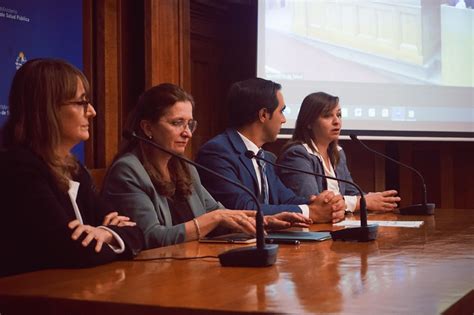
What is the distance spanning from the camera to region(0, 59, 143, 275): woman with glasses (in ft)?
7.14

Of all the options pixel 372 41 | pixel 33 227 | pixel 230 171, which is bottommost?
pixel 33 227

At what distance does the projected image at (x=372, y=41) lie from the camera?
540 centimetres

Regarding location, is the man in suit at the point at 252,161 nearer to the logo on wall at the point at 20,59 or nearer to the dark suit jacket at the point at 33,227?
the logo on wall at the point at 20,59

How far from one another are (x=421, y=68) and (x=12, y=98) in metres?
3.58

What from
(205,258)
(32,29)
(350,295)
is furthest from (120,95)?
(350,295)

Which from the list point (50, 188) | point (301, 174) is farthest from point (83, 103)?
point (301, 174)

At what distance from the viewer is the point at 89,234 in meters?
2.23

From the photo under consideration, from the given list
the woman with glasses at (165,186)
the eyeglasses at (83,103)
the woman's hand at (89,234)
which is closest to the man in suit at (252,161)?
the woman with glasses at (165,186)

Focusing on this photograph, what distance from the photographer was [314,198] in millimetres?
3543

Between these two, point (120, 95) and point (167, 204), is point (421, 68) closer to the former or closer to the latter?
point (120, 95)

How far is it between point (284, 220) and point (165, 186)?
454mm

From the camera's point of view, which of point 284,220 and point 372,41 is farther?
point 372,41

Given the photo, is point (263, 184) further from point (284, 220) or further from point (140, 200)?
point (140, 200)

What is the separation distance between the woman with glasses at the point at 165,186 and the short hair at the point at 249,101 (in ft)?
2.24
